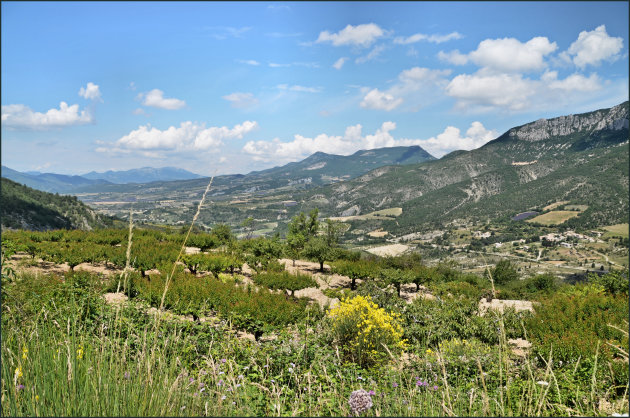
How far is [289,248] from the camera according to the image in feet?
72.7

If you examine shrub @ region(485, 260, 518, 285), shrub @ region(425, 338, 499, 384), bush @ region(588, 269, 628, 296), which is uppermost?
shrub @ region(425, 338, 499, 384)

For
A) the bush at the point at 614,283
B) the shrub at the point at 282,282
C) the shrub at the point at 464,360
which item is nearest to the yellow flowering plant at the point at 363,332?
the shrub at the point at 464,360

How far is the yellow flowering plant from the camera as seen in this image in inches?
260

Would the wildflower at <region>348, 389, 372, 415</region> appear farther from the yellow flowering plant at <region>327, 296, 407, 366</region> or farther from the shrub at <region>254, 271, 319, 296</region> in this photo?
the shrub at <region>254, 271, 319, 296</region>

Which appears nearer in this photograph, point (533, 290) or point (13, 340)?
point (13, 340)

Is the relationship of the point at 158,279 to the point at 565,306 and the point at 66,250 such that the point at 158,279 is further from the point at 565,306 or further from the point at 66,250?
the point at 565,306

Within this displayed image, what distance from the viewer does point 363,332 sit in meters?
6.56

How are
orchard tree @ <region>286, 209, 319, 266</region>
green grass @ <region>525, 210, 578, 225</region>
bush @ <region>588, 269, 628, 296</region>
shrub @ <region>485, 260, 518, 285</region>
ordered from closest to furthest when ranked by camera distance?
bush @ <region>588, 269, 628, 296</region>, shrub @ <region>485, 260, 518, 285</region>, orchard tree @ <region>286, 209, 319, 266</region>, green grass @ <region>525, 210, 578, 225</region>

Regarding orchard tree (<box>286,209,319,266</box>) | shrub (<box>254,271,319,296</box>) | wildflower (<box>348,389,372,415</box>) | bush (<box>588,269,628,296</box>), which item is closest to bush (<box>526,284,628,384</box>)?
bush (<box>588,269,628,296</box>)

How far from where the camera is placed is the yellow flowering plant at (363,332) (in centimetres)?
660

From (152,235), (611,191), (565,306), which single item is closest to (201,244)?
(152,235)

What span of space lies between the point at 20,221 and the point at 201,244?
11480 cm

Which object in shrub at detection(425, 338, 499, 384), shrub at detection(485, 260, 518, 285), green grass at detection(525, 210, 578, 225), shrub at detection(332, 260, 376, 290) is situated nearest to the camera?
shrub at detection(425, 338, 499, 384)

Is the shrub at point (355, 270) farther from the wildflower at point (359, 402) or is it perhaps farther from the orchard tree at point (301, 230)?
the wildflower at point (359, 402)
